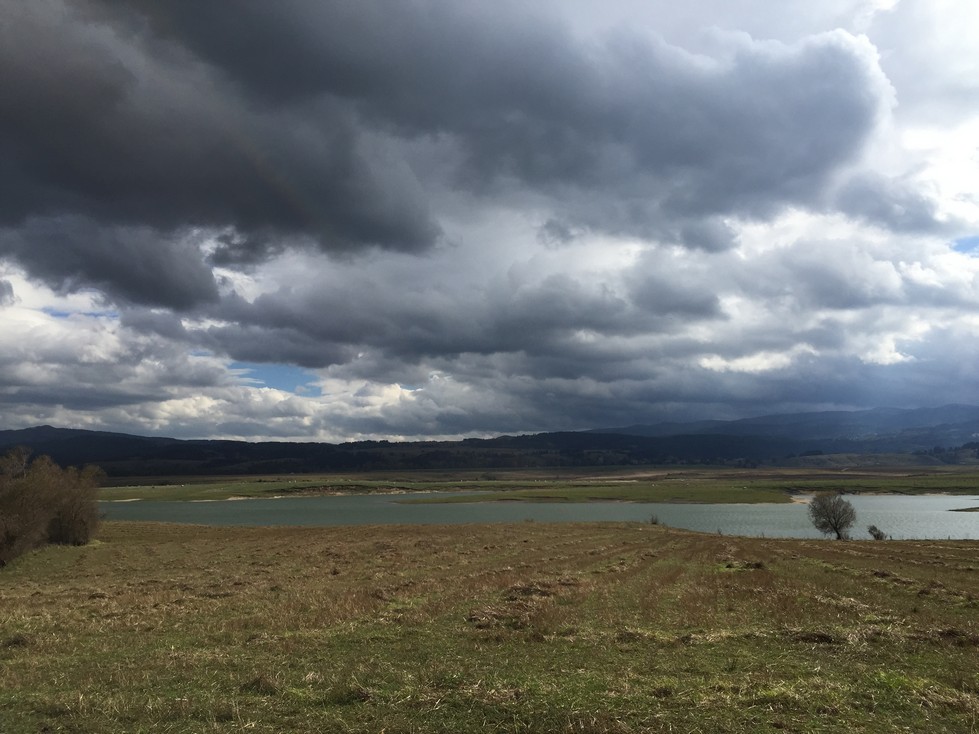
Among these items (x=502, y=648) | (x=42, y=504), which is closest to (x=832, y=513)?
(x=502, y=648)

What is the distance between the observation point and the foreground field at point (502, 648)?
11875 mm

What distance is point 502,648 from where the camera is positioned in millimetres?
18141

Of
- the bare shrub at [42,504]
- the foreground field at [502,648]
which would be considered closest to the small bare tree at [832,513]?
the foreground field at [502,648]

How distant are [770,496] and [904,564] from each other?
166 m

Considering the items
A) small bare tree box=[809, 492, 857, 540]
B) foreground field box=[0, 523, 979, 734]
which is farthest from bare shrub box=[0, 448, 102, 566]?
small bare tree box=[809, 492, 857, 540]

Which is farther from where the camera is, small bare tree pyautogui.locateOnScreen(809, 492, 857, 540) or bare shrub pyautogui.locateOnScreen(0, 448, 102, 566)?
small bare tree pyautogui.locateOnScreen(809, 492, 857, 540)

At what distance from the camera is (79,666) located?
54.0 feet

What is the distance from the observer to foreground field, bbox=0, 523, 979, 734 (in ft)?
39.0

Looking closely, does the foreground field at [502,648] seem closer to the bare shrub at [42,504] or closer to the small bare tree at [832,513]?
the bare shrub at [42,504]

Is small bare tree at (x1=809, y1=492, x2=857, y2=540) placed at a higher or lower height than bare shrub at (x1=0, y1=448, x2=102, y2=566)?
lower

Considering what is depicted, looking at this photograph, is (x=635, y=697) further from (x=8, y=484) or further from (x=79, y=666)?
(x=8, y=484)

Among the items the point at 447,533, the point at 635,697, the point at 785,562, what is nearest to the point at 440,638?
the point at 635,697

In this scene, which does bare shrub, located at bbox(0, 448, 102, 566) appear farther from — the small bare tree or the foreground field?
the small bare tree

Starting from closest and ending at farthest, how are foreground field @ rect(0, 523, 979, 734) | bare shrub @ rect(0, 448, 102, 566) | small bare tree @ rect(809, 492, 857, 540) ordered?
foreground field @ rect(0, 523, 979, 734) < bare shrub @ rect(0, 448, 102, 566) < small bare tree @ rect(809, 492, 857, 540)
